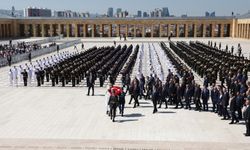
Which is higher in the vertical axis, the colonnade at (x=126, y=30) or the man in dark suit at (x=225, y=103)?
the colonnade at (x=126, y=30)

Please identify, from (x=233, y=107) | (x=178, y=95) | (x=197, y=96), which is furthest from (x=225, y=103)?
(x=178, y=95)

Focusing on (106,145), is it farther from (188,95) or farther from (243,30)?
(243,30)

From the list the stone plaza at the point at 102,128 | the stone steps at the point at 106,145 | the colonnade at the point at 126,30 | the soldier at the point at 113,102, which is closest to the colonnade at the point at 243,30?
the colonnade at the point at 126,30

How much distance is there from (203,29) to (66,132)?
65598 mm

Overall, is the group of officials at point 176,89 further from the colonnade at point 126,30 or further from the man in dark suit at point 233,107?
the colonnade at point 126,30

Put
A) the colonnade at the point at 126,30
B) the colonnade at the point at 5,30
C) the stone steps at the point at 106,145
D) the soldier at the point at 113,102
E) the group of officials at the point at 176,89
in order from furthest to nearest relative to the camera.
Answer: the colonnade at the point at 126,30 < the colonnade at the point at 5,30 < the group of officials at the point at 176,89 < the soldier at the point at 113,102 < the stone steps at the point at 106,145

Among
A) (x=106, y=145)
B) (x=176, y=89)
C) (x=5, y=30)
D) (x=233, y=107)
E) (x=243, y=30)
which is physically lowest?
(x=106, y=145)

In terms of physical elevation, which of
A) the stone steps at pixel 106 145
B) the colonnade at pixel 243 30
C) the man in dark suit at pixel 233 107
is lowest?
the stone steps at pixel 106 145

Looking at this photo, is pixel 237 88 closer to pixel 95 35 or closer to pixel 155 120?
pixel 155 120

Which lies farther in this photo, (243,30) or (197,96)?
(243,30)

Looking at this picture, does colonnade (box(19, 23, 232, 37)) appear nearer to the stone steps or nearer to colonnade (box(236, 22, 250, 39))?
colonnade (box(236, 22, 250, 39))

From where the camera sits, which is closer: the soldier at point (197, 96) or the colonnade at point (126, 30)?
the soldier at point (197, 96)

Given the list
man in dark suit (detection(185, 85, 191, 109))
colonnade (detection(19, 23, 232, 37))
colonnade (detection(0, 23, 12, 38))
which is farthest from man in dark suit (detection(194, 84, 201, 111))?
colonnade (detection(0, 23, 12, 38))

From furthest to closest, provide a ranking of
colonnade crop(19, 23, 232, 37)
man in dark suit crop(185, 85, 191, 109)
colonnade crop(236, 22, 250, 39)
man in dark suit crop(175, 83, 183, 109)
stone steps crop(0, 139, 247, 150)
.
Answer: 1. colonnade crop(19, 23, 232, 37)
2. colonnade crop(236, 22, 250, 39)
3. man in dark suit crop(175, 83, 183, 109)
4. man in dark suit crop(185, 85, 191, 109)
5. stone steps crop(0, 139, 247, 150)
